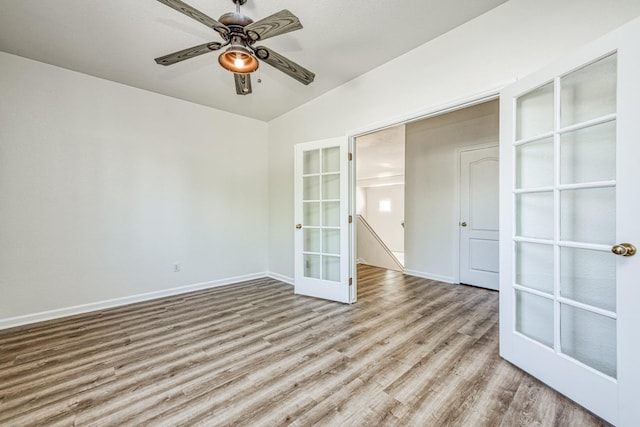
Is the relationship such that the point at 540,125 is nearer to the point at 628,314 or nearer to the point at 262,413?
the point at 628,314

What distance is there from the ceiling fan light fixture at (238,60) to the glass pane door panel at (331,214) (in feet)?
6.40

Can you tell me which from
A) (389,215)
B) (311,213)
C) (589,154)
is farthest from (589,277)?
(389,215)

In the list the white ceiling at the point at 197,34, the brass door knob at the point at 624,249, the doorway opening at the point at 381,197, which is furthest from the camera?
the doorway opening at the point at 381,197

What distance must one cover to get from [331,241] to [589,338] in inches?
97.8

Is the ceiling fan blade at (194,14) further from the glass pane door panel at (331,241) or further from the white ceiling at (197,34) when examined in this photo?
the glass pane door panel at (331,241)

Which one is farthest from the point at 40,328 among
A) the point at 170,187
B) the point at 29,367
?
the point at 170,187

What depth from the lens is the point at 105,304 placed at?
312cm

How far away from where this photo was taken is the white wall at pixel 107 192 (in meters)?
2.69

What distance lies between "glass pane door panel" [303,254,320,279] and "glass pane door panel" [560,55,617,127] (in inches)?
111

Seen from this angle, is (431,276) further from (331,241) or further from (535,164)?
(535,164)

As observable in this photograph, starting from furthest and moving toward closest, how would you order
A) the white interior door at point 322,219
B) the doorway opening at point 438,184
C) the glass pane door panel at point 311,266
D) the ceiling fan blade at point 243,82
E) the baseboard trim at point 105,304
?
1. the doorway opening at point 438,184
2. the glass pane door panel at point 311,266
3. the white interior door at point 322,219
4. the baseboard trim at point 105,304
5. the ceiling fan blade at point 243,82

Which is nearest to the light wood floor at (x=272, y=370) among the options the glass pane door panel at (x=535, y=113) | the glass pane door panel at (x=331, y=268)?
the glass pane door panel at (x=331, y=268)

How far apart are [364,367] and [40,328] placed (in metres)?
3.24

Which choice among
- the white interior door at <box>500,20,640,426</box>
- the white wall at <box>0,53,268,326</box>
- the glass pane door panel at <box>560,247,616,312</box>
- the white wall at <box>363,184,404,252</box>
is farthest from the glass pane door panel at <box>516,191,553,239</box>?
the white wall at <box>363,184,404,252</box>
